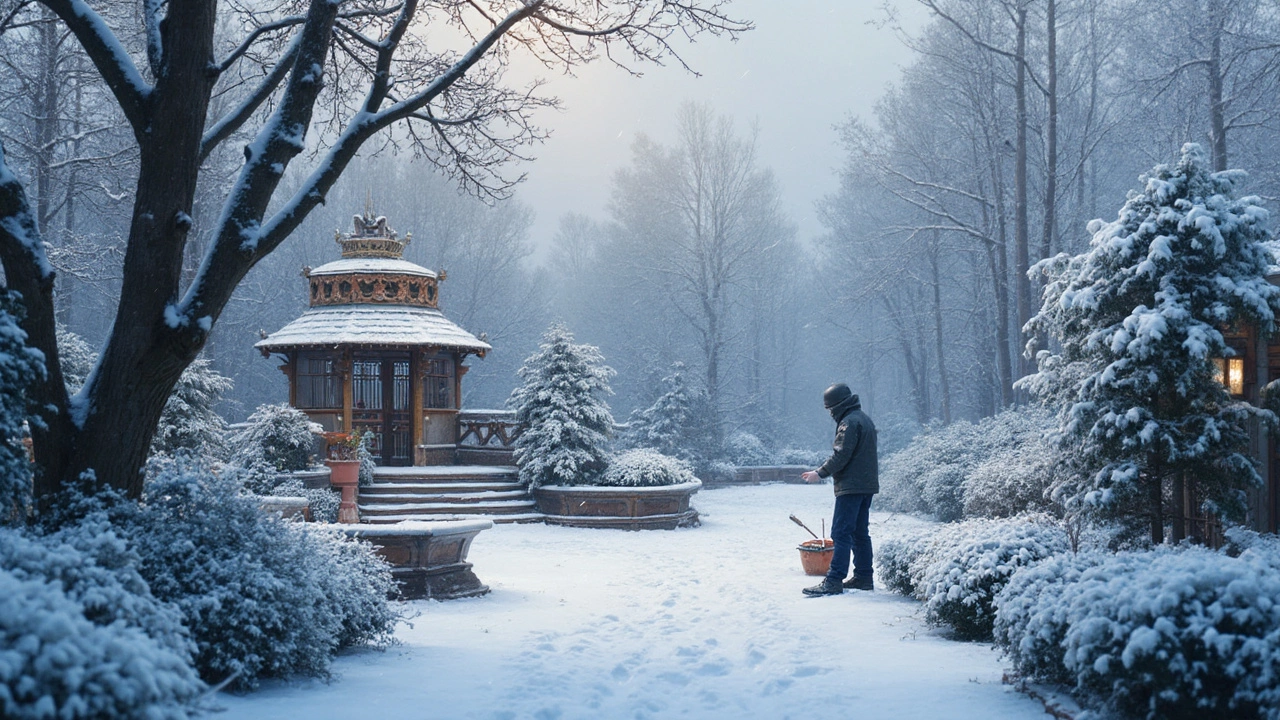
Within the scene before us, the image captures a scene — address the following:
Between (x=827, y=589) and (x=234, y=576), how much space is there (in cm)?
520

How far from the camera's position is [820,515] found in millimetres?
17391

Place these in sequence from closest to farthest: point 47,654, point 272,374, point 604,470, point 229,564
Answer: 1. point 47,654
2. point 229,564
3. point 604,470
4. point 272,374

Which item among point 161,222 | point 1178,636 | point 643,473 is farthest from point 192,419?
point 1178,636

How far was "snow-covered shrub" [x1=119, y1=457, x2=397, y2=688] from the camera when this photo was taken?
14.7 ft

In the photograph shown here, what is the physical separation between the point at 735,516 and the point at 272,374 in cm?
2243

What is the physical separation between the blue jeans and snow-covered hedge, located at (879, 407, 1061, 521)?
327cm

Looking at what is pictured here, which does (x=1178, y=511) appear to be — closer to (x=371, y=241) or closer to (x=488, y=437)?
(x=488, y=437)

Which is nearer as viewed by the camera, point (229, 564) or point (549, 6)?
point (229, 564)

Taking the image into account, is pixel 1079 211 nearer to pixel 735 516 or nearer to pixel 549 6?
pixel 735 516

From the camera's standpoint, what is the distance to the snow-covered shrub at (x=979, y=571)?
245 inches

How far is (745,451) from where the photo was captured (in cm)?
2864

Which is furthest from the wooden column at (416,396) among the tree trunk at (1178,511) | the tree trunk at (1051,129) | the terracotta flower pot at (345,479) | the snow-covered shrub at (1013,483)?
the tree trunk at (1178,511)

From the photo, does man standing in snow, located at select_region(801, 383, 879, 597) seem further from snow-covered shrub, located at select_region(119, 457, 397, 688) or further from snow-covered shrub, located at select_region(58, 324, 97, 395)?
snow-covered shrub, located at select_region(58, 324, 97, 395)

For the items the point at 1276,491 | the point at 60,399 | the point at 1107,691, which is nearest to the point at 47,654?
the point at 60,399
